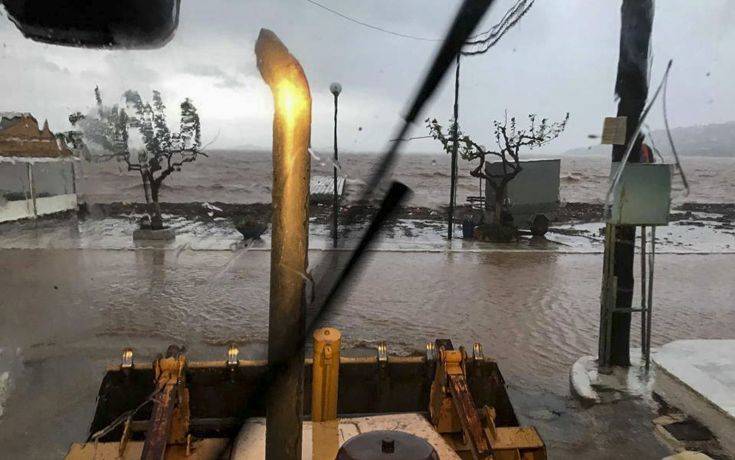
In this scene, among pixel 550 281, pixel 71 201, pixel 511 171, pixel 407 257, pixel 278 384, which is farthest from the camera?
pixel 71 201

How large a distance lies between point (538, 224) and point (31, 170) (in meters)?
18.9

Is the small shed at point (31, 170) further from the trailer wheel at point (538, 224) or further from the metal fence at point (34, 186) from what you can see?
the trailer wheel at point (538, 224)

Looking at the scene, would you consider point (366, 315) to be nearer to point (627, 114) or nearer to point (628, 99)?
point (627, 114)

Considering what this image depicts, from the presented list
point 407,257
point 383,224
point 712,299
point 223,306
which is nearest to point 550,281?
point 712,299

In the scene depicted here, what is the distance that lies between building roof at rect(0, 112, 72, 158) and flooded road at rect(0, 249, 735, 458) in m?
5.76

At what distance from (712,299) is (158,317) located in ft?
34.7

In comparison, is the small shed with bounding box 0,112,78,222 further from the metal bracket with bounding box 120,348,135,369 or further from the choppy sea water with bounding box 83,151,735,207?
the metal bracket with bounding box 120,348,135,369

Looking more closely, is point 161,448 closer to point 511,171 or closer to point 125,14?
point 125,14

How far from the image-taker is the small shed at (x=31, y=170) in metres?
18.1

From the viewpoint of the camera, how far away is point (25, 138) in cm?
1819

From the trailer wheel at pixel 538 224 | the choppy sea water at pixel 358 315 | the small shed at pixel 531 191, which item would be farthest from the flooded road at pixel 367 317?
the small shed at pixel 531 191

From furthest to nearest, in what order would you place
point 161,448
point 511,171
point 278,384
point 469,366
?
point 511,171, point 469,366, point 161,448, point 278,384

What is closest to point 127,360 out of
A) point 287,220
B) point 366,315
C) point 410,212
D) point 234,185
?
point 287,220

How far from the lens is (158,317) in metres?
8.62
